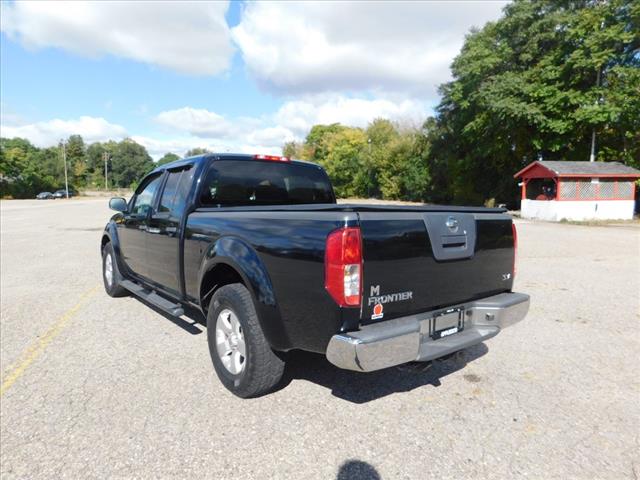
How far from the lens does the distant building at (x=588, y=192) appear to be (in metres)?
23.1

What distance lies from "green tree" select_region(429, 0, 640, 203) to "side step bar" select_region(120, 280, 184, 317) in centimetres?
2723

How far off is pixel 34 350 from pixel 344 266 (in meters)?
3.67

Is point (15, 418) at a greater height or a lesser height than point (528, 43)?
lesser

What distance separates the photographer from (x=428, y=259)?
9.64 feet

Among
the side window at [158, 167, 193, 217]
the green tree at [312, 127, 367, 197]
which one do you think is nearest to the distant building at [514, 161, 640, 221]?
the side window at [158, 167, 193, 217]

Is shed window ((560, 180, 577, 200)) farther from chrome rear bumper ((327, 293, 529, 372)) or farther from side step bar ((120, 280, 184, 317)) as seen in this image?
side step bar ((120, 280, 184, 317))

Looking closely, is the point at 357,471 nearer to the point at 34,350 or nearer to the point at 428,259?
the point at 428,259

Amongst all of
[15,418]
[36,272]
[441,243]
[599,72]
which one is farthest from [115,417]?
[599,72]

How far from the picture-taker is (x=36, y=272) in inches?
332

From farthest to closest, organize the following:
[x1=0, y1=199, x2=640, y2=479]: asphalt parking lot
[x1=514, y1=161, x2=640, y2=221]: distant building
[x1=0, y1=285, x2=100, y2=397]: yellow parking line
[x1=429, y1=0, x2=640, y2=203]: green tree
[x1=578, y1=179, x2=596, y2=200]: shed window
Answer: [x1=429, y1=0, x2=640, y2=203]: green tree
[x1=578, y1=179, x2=596, y2=200]: shed window
[x1=514, y1=161, x2=640, y2=221]: distant building
[x1=0, y1=285, x2=100, y2=397]: yellow parking line
[x1=0, y1=199, x2=640, y2=479]: asphalt parking lot

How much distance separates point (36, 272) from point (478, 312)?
8.40 m

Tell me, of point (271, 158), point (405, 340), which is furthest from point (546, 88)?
point (405, 340)

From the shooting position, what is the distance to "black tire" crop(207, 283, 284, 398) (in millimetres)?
3117

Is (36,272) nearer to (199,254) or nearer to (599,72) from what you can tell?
(199,254)
